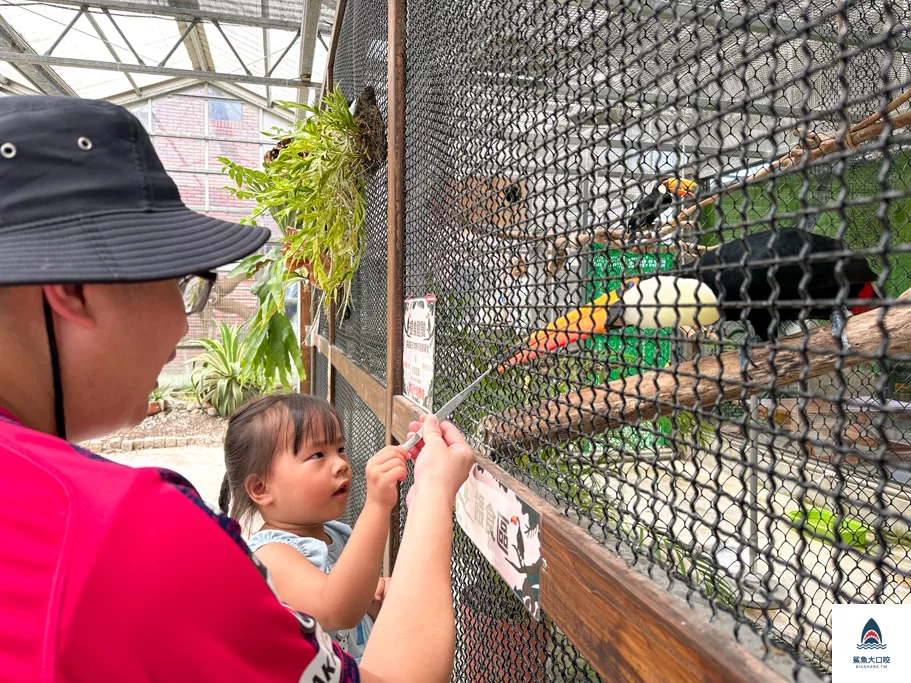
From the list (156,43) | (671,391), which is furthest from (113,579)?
(156,43)

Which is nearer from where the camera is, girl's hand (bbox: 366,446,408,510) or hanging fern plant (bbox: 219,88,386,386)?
girl's hand (bbox: 366,446,408,510)

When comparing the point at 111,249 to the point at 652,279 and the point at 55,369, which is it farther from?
the point at 652,279

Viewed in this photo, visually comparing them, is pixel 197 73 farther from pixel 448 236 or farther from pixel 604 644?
pixel 604 644

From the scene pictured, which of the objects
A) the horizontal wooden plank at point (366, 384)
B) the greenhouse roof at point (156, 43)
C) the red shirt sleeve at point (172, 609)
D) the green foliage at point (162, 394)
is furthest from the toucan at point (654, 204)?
the green foliage at point (162, 394)

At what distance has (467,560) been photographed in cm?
105

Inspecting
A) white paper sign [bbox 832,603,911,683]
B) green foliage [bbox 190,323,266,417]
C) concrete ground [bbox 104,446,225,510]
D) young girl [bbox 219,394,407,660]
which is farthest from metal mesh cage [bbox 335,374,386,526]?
green foliage [bbox 190,323,266,417]

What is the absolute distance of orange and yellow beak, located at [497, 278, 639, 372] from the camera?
55 cm

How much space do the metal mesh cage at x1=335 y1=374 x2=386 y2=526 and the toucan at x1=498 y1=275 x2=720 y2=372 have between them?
1203 millimetres

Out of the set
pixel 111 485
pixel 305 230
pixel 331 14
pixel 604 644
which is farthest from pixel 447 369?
pixel 331 14

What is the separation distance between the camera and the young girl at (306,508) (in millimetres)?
872

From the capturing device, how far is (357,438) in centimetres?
238

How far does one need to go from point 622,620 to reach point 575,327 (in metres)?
0.27

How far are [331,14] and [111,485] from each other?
452 cm

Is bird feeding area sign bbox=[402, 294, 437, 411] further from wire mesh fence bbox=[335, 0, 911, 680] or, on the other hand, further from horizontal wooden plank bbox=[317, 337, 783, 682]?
horizontal wooden plank bbox=[317, 337, 783, 682]
